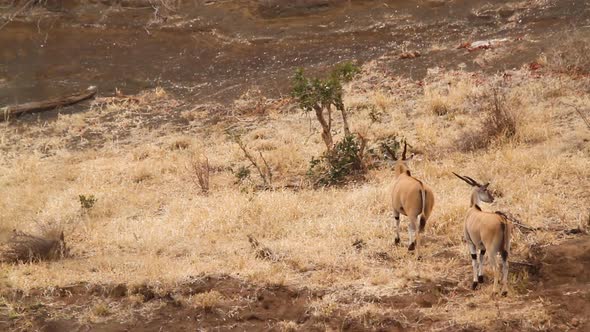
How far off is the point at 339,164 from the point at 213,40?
31.5ft

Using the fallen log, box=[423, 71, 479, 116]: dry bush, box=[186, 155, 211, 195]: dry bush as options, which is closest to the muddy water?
the fallen log

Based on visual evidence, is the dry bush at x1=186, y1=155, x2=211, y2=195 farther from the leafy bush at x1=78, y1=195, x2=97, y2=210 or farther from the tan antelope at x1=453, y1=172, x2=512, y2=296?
the tan antelope at x1=453, y1=172, x2=512, y2=296

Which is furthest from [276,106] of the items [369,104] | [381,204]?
[381,204]

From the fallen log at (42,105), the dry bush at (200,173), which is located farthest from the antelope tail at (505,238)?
the fallen log at (42,105)

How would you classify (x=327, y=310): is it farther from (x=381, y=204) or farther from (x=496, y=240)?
(x=381, y=204)

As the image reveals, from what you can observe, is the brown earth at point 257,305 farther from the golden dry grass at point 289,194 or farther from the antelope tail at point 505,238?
the antelope tail at point 505,238

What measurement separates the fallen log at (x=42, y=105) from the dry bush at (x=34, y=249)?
27.1 ft

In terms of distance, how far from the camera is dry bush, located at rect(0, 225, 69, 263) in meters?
8.82

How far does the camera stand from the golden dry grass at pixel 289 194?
24.9 feet

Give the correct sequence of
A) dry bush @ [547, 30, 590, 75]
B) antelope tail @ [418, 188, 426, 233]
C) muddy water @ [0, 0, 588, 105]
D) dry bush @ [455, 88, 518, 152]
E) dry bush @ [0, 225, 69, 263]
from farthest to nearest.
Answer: muddy water @ [0, 0, 588, 105] → dry bush @ [547, 30, 590, 75] → dry bush @ [455, 88, 518, 152] → dry bush @ [0, 225, 69, 263] → antelope tail @ [418, 188, 426, 233]

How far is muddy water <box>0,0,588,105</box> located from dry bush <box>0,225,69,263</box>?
310 inches

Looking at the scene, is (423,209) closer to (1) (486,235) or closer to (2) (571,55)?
(1) (486,235)

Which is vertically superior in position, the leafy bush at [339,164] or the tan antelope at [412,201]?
the tan antelope at [412,201]

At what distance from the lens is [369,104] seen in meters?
14.2
